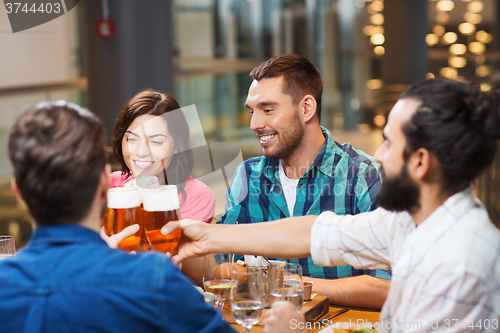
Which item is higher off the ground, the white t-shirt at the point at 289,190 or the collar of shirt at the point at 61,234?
the collar of shirt at the point at 61,234

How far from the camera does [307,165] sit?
7.79 ft

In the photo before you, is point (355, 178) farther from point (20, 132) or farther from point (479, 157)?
point (20, 132)

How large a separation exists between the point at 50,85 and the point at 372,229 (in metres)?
4.17

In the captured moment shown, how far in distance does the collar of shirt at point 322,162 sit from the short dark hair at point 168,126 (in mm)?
374

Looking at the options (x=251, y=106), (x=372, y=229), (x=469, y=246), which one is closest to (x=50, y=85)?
(x=251, y=106)

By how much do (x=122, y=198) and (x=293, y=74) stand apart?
1.31m

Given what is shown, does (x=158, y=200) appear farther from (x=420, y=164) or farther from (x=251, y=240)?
(x=420, y=164)

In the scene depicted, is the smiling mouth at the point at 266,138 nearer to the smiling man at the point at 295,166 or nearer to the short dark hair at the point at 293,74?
the smiling man at the point at 295,166

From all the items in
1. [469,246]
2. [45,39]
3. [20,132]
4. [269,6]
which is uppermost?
[269,6]

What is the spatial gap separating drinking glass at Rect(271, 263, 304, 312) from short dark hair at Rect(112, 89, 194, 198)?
98 cm

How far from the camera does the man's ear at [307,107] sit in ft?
8.00

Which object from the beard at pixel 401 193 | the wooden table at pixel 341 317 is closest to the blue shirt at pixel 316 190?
the wooden table at pixel 341 317

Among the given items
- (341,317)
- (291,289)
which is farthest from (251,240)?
(341,317)

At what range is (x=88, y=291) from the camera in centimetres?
88
